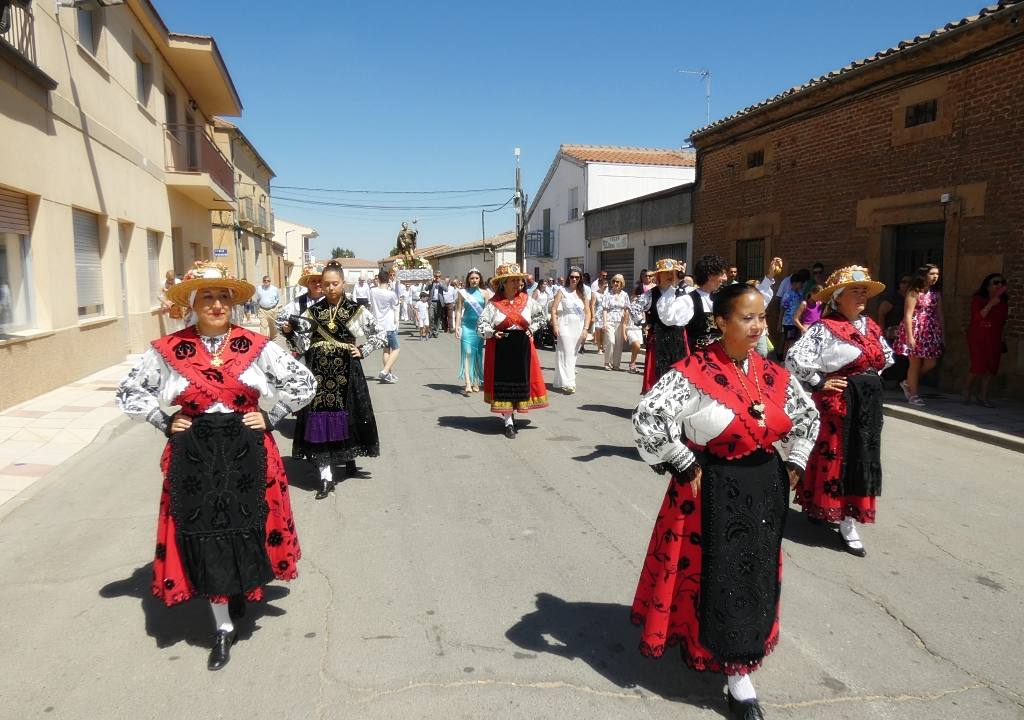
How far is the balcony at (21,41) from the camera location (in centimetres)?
864

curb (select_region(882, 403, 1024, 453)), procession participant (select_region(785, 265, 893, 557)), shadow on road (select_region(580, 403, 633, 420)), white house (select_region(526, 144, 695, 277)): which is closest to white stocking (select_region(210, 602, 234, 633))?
procession participant (select_region(785, 265, 893, 557))

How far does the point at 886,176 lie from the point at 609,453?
8.08m

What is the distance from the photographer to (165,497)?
3254mm

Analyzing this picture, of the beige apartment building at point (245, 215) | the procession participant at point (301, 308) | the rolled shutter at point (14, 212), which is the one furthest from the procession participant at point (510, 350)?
the beige apartment building at point (245, 215)

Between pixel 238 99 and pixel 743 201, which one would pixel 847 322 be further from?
pixel 238 99

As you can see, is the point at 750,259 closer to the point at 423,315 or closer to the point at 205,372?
the point at 423,315

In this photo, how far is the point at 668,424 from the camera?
111 inches

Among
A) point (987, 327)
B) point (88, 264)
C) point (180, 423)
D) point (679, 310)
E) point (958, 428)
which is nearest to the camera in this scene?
point (180, 423)

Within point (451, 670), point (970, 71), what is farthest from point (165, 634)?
point (970, 71)

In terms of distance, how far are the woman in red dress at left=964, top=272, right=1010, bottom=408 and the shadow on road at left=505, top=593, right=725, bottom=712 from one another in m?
7.74

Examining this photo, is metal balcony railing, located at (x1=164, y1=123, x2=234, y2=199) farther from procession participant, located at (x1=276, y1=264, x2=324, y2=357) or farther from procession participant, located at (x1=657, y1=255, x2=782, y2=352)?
procession participant, located at (x1=657, y1=255, x2=782, y2=352)

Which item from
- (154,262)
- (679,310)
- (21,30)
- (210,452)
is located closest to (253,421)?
(210,452)

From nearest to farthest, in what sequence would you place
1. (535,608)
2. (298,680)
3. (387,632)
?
(298,680)
(387,632)
(535,608)

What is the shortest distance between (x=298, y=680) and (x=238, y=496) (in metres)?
0.84
